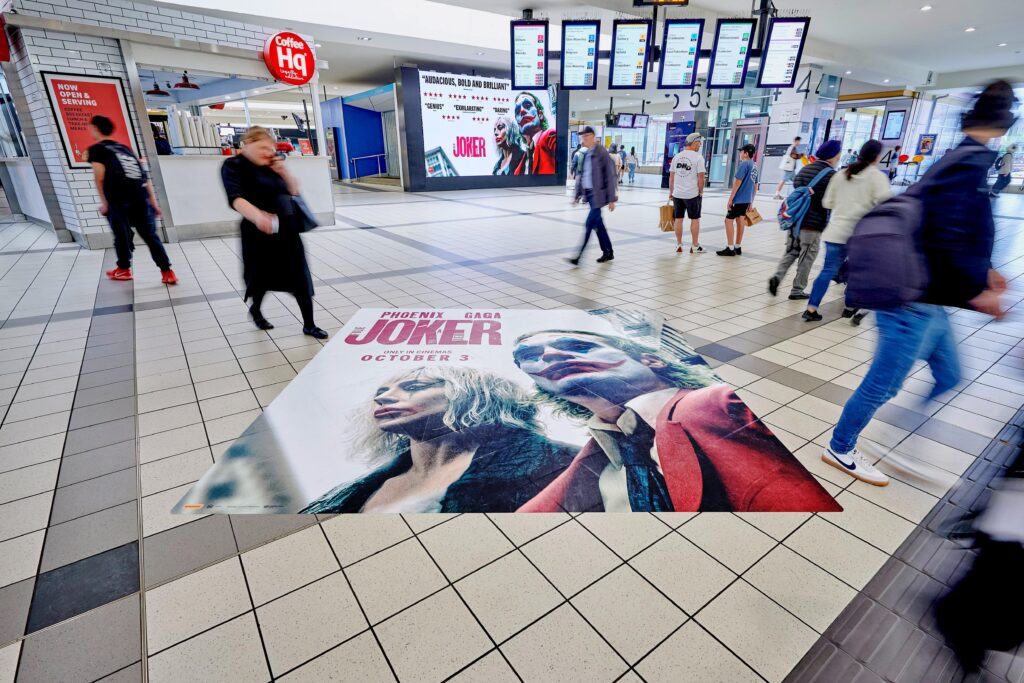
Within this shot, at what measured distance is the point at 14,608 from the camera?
5.34 feet

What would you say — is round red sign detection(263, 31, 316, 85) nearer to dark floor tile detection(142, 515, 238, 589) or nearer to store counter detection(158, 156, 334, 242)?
store counter detection(158, 156, 334, 242)

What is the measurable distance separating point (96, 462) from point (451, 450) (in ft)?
5.50

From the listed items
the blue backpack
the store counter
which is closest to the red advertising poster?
the store counter

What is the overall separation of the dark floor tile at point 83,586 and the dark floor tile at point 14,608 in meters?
0.02

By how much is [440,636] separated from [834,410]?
97.7 inches

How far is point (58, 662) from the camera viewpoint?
145cm

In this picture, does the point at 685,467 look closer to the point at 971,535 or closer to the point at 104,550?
the point at 971,535

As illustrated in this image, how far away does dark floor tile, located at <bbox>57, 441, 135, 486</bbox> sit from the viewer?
7.45ft

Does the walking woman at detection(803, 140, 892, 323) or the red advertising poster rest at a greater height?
the red advertising poster

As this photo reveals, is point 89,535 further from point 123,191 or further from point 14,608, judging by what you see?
point 123,191

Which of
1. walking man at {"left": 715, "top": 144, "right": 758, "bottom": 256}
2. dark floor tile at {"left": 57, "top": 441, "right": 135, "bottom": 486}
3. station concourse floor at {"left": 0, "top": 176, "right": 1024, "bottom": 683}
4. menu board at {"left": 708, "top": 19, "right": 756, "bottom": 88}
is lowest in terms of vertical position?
station concourse floor at {"left": 0, "top": 176, "right": 1024, "bottom": 683}

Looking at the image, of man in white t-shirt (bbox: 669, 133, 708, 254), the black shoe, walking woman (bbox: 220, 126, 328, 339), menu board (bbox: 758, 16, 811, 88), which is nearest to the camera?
walking woman (bbox: 220, 126, 328, 339)

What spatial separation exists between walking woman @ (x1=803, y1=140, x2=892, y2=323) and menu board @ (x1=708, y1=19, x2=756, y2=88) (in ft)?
16.4

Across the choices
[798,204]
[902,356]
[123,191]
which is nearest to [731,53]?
[798,204]
